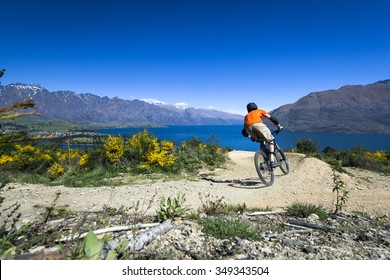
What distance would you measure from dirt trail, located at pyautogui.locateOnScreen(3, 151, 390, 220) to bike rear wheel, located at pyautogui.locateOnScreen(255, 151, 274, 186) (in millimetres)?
270

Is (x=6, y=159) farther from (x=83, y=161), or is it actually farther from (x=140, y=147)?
(x=140, y=147)

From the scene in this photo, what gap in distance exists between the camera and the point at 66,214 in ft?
17.3

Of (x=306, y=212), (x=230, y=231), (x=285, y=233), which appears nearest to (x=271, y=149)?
(x=306, y=212)

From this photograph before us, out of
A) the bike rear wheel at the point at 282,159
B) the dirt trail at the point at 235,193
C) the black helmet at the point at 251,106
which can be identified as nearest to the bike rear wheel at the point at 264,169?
the dirt trail at the point at 235,193

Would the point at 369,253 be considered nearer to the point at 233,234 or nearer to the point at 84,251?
the point at 233,234

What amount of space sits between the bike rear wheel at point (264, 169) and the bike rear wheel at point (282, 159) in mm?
595

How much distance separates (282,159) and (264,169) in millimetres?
1470

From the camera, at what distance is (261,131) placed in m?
9.11

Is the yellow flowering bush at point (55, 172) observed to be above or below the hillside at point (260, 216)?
below

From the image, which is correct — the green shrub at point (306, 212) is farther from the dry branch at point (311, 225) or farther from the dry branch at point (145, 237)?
the dry branch at point (145, 237)

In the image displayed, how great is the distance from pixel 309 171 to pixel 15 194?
36.9 feet

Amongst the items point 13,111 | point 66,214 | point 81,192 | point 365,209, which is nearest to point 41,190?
point 81,192

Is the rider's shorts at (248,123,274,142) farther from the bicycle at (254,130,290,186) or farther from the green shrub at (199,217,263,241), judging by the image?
the green shrub at (199,217,263,241)

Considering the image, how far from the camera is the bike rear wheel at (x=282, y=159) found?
385 inches
